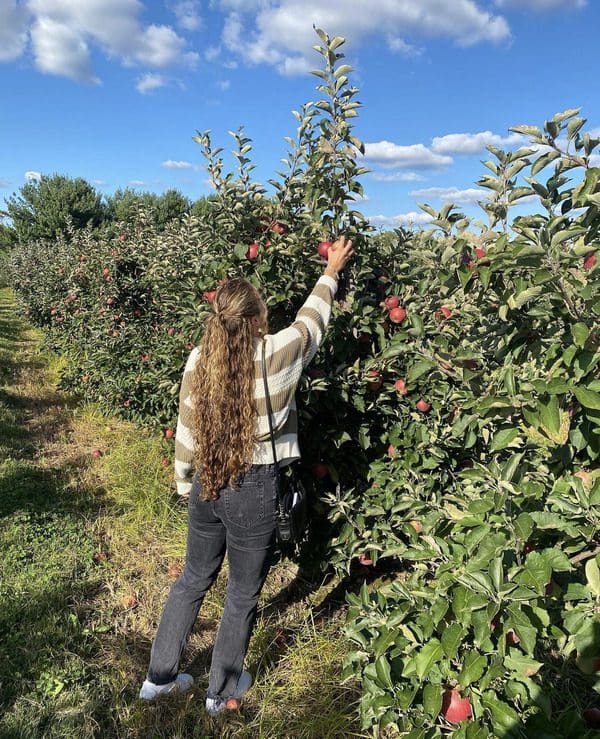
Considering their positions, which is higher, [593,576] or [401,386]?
[401,386]

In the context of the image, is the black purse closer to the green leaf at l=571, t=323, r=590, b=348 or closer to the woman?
the woman

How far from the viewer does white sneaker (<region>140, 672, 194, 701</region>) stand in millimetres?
2457

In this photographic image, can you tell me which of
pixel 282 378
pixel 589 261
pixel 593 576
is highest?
pixel 589 261

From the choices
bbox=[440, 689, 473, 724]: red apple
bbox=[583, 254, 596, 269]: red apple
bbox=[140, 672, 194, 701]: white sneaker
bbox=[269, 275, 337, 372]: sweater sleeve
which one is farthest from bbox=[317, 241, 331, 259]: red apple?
bbox=[140, 672, 194, 701]: white sneaker

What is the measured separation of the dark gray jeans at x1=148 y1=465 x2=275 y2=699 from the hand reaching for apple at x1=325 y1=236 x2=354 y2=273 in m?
0.88

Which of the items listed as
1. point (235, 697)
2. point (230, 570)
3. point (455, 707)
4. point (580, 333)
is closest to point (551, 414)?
point (580, 333)

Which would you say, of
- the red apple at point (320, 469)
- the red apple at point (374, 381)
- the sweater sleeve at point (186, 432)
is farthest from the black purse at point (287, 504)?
the red apple at point (374, 381)

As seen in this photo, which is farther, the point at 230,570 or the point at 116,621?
the point at 116,621

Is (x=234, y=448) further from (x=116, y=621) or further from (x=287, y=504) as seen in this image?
(x=116, y=621)

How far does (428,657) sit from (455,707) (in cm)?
22

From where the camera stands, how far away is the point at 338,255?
93.3 inches

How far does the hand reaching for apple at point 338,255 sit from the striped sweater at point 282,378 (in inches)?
2.9

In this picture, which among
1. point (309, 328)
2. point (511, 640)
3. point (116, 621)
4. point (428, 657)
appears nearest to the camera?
point (428, 657)

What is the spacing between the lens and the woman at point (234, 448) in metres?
2.08
